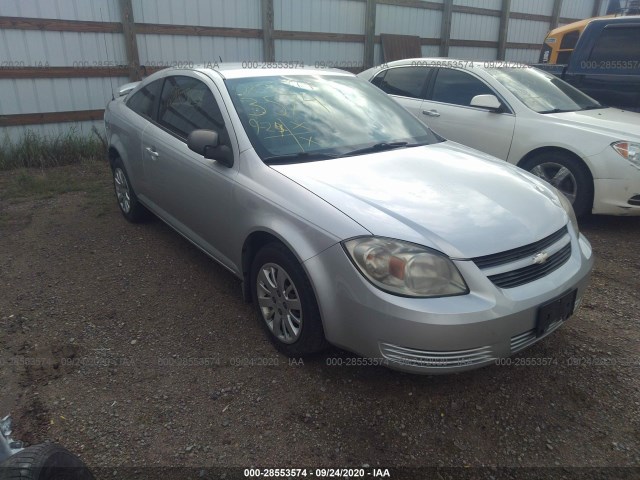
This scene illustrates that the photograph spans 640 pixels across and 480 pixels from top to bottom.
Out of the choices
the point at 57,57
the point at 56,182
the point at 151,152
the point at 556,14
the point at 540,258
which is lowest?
the point at 56,182

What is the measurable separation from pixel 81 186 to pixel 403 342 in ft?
17.6

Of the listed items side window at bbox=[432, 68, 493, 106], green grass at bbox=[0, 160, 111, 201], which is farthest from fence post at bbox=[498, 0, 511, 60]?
green grass at bbox=[0, 160, 111, 201]

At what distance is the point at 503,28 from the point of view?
1380 cm

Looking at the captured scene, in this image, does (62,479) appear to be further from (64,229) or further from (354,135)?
(64,229)

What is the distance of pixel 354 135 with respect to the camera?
3.28 metres

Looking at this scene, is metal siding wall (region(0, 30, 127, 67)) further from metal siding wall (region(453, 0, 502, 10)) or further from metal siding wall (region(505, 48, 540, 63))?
metal siding wall (region(505, 48, 540, 63))

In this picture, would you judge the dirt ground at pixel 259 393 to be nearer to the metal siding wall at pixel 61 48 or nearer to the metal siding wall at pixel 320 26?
the metal siding wall at pixel 61 48

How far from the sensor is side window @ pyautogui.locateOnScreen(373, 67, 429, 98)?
235 inches

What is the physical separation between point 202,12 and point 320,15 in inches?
103

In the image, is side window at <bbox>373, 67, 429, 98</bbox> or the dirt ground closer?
the dirt ground

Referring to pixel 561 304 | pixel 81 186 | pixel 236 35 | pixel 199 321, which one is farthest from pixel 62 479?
pixel 236 35

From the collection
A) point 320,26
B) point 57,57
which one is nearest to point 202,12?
point 57,57

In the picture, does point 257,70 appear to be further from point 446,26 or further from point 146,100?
point 446,26

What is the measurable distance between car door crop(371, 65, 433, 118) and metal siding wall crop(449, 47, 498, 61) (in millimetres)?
7128
